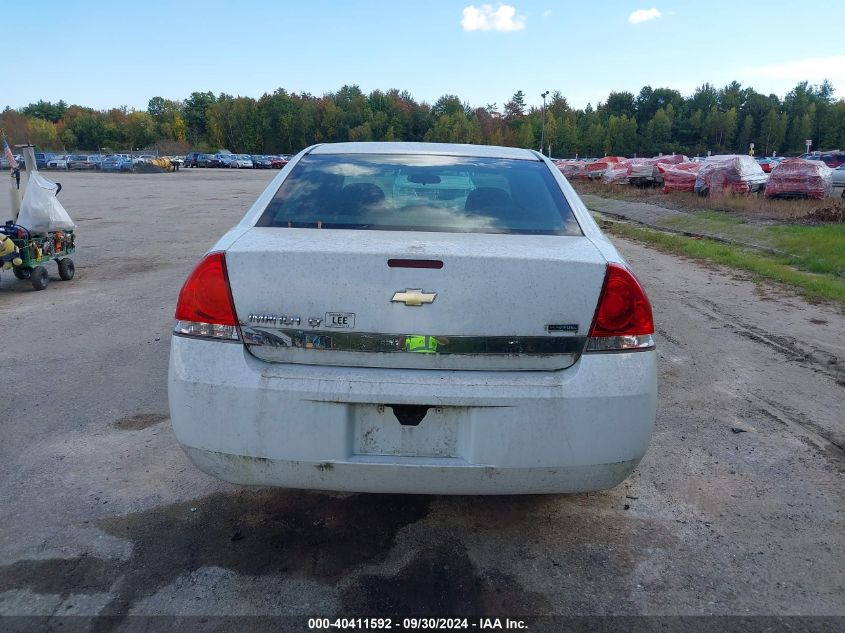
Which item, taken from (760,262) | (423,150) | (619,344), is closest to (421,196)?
(423,150)

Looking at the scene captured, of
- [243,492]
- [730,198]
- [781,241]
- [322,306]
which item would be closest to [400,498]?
[243,492]

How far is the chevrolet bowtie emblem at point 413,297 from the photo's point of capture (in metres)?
2.32

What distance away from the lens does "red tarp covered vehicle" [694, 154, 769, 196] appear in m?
21.6

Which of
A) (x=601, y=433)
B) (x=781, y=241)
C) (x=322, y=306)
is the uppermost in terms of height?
(x=322, y=306)

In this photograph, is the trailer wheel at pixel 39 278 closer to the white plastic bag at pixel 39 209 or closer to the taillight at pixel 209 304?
the white plastic bag at pixel 39 209

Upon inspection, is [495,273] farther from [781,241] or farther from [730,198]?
[730,198]

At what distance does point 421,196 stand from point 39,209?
7.23 metres

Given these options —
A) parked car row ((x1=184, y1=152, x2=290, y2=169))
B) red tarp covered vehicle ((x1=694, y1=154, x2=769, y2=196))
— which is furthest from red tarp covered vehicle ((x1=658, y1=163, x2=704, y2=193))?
parked car row ((x1=184, y1=152, x2=290, y2=169))

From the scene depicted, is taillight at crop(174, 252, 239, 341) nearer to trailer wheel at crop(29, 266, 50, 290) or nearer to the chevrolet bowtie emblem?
the chevrolet bowtie emblem

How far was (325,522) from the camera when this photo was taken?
115 inches

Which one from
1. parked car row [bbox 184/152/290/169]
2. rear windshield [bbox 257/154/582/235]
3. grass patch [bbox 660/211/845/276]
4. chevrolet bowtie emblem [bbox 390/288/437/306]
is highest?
rear windshield [bbox 257/154/582/235]

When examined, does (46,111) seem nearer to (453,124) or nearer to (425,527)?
(453,124)

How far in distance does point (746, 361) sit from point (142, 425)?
4661mm

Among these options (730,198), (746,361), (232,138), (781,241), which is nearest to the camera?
(746,361)
